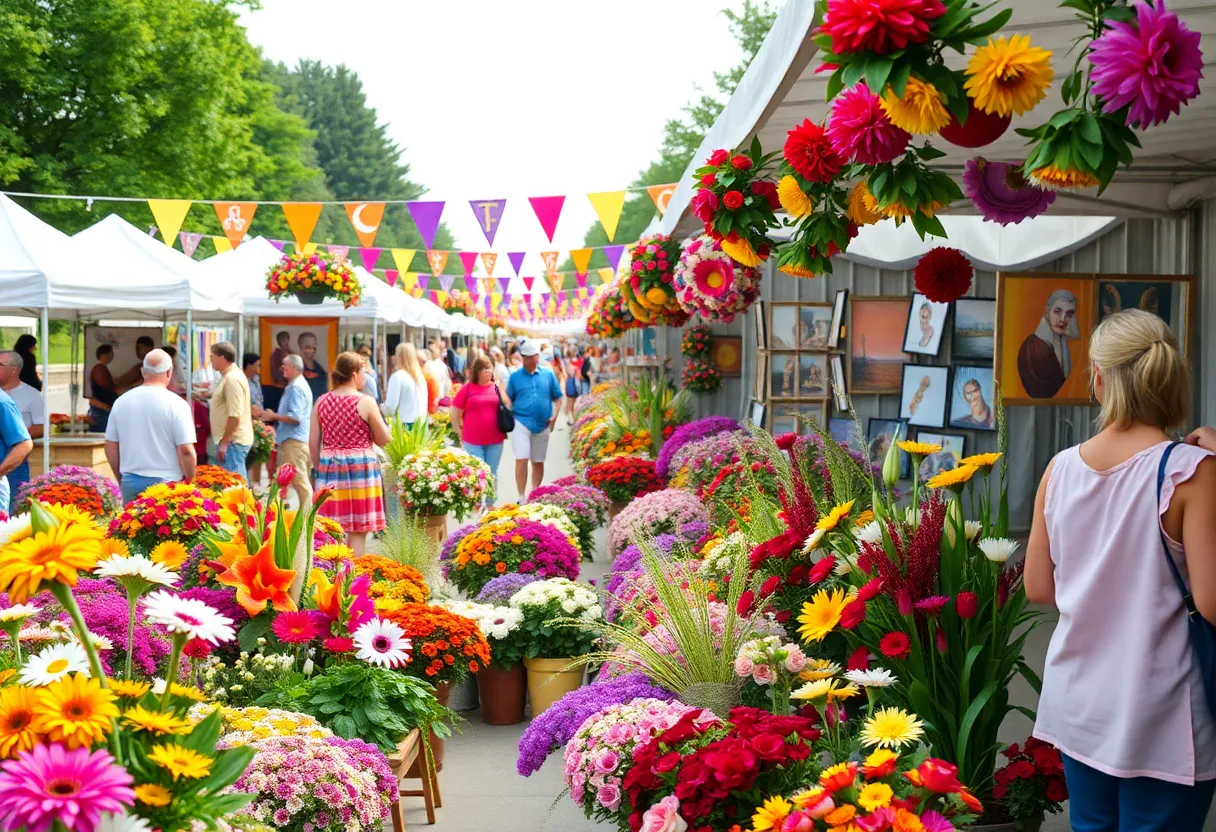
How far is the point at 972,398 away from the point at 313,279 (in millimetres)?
8201

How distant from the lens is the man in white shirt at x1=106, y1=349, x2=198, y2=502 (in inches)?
311

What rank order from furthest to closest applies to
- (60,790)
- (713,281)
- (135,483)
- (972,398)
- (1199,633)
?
1. (972,398)
2. (713,281)
3. (135,483)
4. (1199,633)
5. (60,790)

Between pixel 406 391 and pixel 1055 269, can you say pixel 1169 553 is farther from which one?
pixel 406 391

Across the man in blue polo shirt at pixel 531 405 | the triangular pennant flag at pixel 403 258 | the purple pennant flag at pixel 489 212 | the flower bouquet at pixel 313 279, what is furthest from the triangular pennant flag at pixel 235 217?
the triangular pennant flag at pixel 403 258

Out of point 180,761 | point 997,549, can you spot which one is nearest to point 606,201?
point 997,549

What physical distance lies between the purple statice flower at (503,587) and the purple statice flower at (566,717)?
2.17 m

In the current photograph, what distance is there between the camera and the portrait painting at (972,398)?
9438mm

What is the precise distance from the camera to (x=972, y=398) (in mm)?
9523

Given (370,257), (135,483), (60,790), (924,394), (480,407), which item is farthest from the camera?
(370,257)

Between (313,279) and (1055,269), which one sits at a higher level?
(313,279)

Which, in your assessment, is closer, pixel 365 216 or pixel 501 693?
pixel 501 693

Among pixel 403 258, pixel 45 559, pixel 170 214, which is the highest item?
pixel 403 258

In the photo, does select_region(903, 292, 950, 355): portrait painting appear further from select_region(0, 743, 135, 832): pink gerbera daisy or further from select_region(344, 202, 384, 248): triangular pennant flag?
select_region(0, 743, 135, 832): pink gerbera daisy

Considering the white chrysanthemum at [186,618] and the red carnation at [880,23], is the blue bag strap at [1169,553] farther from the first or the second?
the white chrysanthemum at [186,618]
